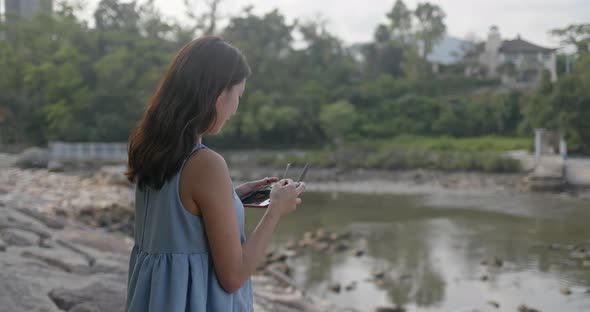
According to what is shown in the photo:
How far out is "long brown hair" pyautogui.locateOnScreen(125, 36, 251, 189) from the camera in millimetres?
1221

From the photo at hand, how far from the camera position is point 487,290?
5988 mm

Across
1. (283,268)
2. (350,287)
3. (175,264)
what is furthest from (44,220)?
(175,264)

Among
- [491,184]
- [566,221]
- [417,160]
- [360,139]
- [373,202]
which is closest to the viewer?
[566,221]

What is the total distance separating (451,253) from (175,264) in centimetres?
717

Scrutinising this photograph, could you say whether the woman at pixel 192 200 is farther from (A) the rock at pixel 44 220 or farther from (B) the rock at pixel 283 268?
(B) the rock at pixel 283 268

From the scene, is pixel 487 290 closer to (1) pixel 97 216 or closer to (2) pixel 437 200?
(1) pixel 97 216

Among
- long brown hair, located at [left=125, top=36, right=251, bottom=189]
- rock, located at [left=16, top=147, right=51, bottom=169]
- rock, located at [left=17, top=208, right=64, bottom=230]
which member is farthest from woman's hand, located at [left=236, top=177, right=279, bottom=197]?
rock, located at [left=16, top=147, right=51, bottom=169]

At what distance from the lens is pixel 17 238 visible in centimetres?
420

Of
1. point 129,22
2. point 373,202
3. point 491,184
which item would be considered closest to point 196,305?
point 373,202

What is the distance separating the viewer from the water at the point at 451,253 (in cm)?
575

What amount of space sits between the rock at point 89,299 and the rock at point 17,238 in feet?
4.48

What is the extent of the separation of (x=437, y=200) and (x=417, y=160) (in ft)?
20.8

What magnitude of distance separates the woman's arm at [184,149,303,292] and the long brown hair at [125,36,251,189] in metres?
0.06

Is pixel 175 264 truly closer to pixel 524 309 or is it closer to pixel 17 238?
pixel 17 238
